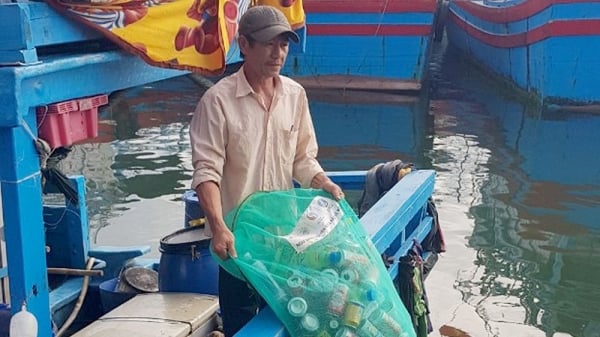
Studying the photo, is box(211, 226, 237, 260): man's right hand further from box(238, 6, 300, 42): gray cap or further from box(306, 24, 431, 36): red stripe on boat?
box(306, 24, 431, 36): red stripe on boat

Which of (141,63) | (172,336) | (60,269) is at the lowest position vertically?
(60,269)

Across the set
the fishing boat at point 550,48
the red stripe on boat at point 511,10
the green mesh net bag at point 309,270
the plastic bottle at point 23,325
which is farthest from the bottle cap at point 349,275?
the red stripe on boat at point 511,10

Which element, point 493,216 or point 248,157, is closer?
point 248,157

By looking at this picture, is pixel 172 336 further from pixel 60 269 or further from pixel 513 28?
pixel 513 28

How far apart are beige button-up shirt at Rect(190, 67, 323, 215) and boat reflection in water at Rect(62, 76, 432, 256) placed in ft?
7.44

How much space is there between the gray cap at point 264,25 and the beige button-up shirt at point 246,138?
170 mm

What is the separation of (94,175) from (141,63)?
262 inches

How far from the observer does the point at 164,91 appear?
16.8 m

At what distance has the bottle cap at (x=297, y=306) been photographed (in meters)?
2.69

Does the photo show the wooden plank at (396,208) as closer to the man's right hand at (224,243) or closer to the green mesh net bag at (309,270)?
the green mesh net bag at (309,270)

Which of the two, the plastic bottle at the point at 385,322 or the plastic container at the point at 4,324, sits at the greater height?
the plastic bottle at the point at 385,322

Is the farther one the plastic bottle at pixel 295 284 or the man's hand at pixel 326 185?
the man's hand at pixel 326 185

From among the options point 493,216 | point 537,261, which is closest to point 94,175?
point 493,216

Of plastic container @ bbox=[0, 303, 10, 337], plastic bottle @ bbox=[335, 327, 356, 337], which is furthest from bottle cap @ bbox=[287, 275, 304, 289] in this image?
plastic container @ bbox=[0, 303, 10, 337]
